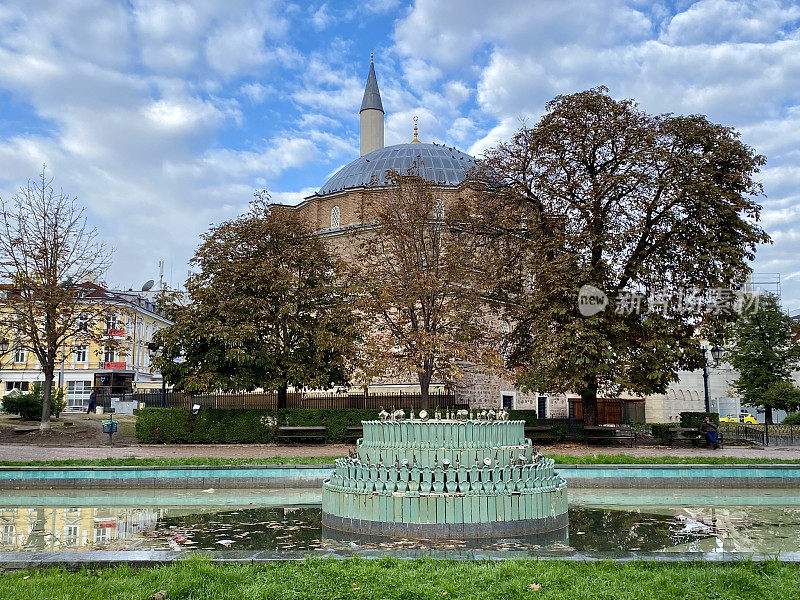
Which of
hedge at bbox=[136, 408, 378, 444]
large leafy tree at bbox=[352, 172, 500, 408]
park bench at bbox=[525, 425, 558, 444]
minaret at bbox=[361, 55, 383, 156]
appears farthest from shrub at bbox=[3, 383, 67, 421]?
minaret at bbox=[361, 55, 383, 156]

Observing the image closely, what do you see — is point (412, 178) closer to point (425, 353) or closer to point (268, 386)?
point (425, 353)

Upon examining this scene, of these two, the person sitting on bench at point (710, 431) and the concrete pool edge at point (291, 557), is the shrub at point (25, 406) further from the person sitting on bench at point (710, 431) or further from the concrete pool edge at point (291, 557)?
the concrete pool edge at point (291, 557)

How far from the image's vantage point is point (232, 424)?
78.4ft

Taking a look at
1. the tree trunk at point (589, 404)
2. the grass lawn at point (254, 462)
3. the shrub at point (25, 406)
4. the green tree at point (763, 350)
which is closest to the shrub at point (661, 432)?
the tree trunk at point (589, 404)

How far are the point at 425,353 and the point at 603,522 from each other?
503 inches

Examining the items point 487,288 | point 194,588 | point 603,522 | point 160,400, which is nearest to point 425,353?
point 487,288

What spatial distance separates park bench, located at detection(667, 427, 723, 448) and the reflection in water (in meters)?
12.9

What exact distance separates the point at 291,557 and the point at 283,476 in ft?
24.2

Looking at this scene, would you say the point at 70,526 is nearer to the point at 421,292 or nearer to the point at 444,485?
the point at 444,485

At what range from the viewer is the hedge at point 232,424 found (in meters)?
23.7

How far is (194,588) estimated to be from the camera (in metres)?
5.30

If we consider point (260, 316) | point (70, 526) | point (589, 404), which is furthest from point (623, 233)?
point (70, 526)

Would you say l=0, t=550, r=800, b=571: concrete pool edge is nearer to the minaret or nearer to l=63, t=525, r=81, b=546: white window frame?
l=63, t=525, r=81, b=546: white window frame

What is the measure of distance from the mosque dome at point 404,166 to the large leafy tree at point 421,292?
13128 millimetres
